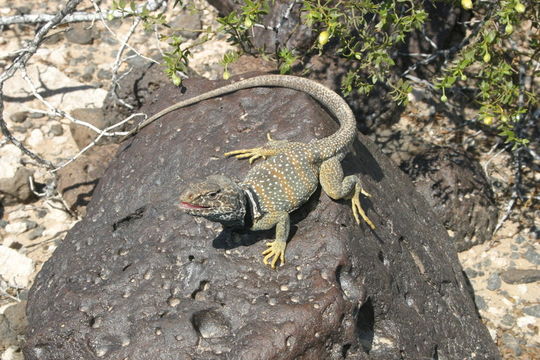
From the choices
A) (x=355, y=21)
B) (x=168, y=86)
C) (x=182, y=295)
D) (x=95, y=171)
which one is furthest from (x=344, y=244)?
(x=95, y=171)

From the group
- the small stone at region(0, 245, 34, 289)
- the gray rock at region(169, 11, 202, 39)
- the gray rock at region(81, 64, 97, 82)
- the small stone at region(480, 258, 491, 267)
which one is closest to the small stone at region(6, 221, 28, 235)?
the small stone at region(0, 245, 34, 289)

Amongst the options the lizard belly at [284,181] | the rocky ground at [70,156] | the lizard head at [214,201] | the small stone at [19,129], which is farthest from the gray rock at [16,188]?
the lizard head at [214,201]

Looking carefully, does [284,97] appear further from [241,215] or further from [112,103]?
[112,103]

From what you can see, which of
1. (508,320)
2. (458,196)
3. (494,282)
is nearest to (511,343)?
(508,320)

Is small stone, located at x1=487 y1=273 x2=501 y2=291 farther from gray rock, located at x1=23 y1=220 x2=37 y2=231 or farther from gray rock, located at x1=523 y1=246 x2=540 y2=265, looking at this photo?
gray rock, located at x1=23 y1=220 x2=37 y2=231

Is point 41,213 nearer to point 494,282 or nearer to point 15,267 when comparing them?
point 15,267

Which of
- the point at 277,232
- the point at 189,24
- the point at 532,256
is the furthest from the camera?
the point at 189,24

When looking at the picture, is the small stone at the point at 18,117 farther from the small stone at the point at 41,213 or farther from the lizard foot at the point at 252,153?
the lizard foot at the point at 252,153
